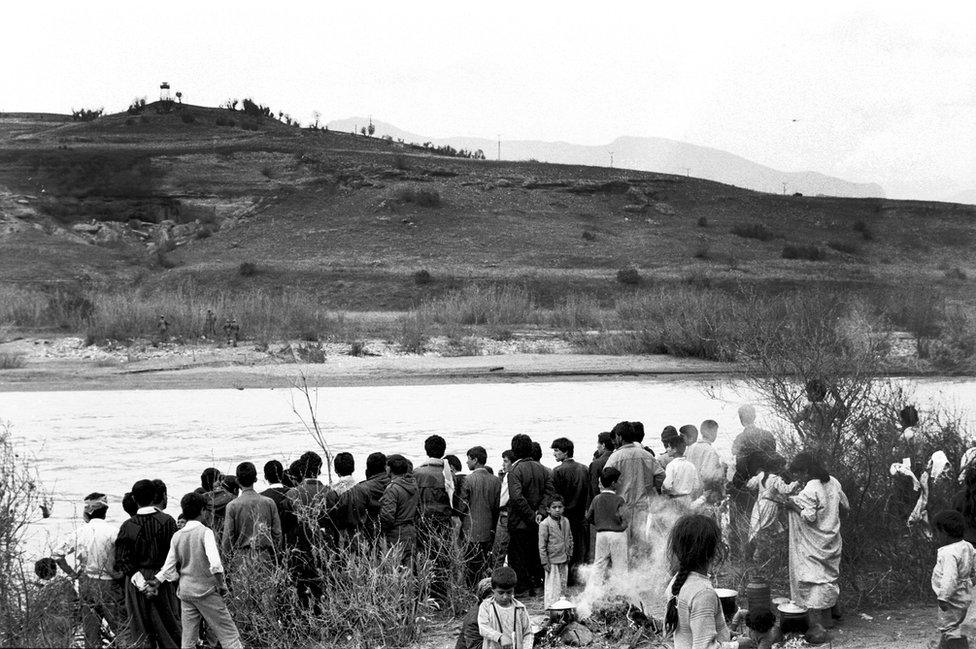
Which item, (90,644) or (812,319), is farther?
(812,319)

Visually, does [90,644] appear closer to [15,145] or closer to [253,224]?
[253,224]

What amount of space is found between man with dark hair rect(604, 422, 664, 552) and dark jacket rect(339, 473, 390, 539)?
6.78ft

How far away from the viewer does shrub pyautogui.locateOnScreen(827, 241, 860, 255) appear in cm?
6781

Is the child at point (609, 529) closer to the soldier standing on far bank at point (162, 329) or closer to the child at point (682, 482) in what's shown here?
the child at point (682, 482)

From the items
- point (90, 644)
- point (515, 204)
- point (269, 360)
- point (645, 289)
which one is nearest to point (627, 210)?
point (515, 204)

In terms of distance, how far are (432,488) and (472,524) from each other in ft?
1.72

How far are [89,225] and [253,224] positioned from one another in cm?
1013

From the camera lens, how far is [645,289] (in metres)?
50.5

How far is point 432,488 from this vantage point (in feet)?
33.4

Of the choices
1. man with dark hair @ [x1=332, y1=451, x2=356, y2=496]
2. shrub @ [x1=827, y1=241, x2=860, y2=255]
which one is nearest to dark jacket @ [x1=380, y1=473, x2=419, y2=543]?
man with dark hair @ [x1=332, y1=451, x2=356, y2=496]

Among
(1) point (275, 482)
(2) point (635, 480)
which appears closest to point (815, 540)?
(2) point (635, 480)

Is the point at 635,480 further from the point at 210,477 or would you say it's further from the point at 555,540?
the point at 210,477

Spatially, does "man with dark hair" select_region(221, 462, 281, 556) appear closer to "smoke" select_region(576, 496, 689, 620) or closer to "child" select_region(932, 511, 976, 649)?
"smoke" select_region(576, 496, 689, 620)

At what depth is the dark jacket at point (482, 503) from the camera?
1029cm
